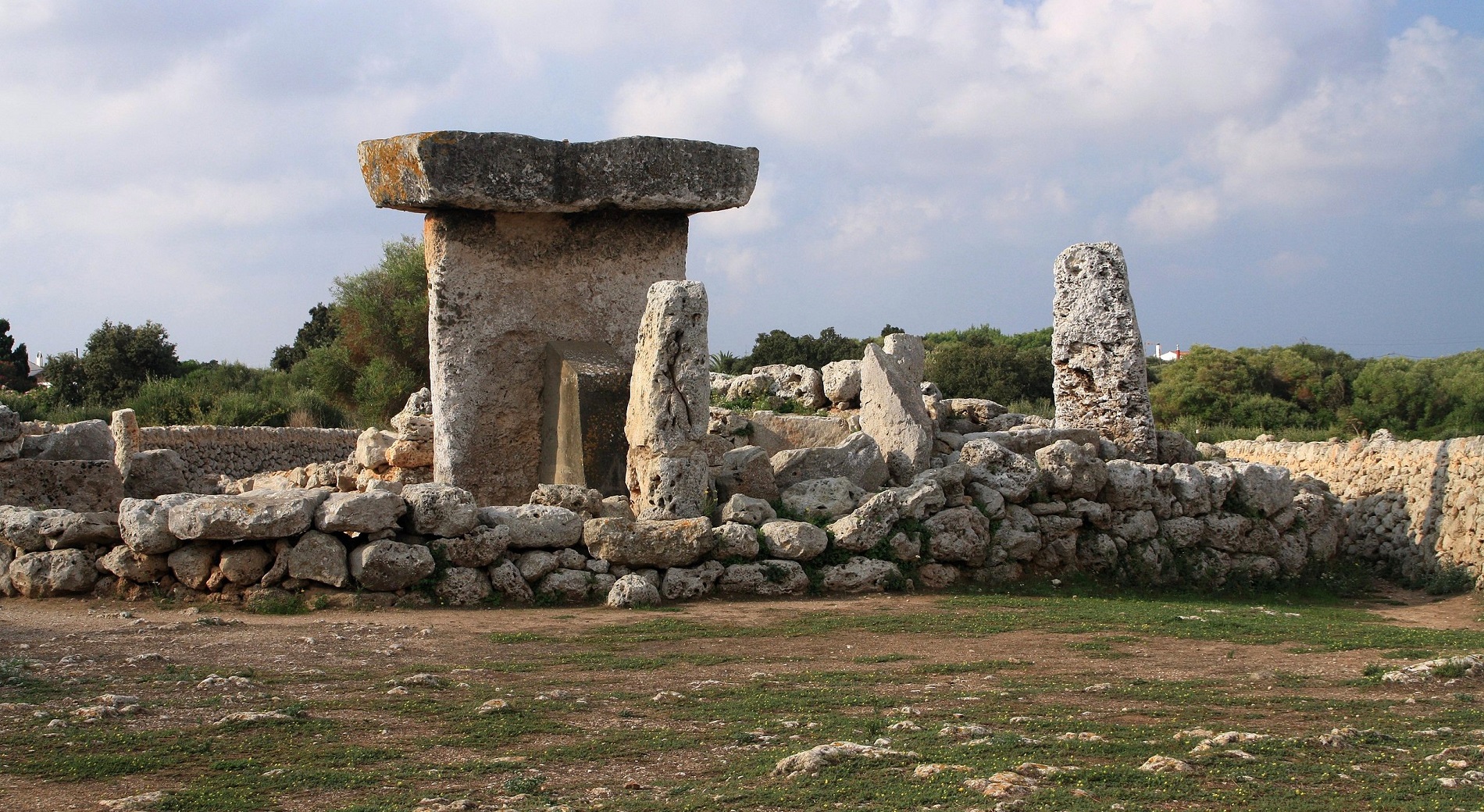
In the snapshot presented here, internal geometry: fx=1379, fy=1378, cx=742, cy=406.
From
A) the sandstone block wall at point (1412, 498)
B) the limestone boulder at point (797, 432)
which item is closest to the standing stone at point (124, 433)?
the limestone boulder at point (797, 432)

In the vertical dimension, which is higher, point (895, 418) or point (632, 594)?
point (895, 418)

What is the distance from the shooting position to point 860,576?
992cm

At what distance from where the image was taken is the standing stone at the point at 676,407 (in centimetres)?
1002

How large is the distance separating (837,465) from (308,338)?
109 feet

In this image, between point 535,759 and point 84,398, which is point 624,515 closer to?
point 535,759

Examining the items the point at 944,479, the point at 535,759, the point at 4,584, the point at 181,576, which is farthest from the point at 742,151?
the point at 535,759

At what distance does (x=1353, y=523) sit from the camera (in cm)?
1335

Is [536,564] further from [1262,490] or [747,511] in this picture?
[1262,490]

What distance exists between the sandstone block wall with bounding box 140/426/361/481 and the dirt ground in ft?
38.0

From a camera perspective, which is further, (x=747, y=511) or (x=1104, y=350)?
(x=1104, y=350)

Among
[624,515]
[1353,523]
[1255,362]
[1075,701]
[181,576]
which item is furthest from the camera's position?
[1255,362]

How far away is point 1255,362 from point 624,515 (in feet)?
87.5

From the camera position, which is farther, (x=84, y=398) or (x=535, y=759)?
(x=84, y=398)

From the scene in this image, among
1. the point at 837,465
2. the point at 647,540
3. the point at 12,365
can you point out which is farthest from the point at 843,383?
the point at 12,365
